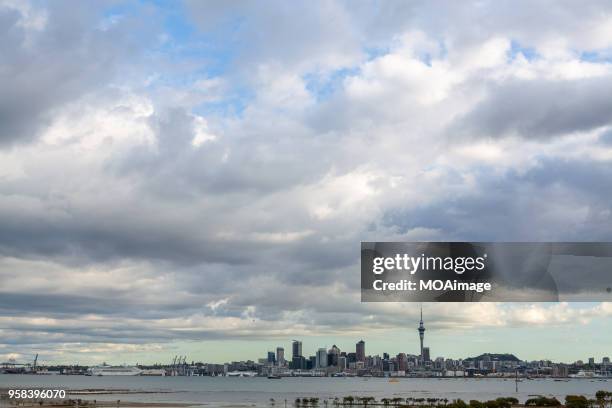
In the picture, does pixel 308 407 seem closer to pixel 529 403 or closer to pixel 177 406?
pixel 177 406

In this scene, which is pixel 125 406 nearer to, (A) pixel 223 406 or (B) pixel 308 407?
(A) pixel 223 406

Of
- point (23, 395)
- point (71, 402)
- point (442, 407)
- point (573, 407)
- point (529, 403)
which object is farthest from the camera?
point (23, 395)

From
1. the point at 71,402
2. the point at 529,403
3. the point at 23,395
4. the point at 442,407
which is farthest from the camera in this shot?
the point at 23,395

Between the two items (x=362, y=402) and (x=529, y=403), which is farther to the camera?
(x=362, y=402)

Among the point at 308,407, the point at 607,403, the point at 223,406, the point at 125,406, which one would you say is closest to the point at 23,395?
the point at 125,406

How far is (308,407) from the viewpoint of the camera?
553 ft

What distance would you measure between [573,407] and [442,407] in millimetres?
30422

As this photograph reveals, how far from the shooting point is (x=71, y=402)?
570 ft

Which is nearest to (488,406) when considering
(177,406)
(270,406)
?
(270,406)

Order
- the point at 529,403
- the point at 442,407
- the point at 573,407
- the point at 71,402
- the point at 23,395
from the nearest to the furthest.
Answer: the point at 442,407
the point at 573,407
the point at 529,403
the point at 71,402
the point at 23,395

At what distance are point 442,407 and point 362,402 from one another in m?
57.3

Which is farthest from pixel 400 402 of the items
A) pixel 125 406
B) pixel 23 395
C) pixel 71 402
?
pixel 23 395

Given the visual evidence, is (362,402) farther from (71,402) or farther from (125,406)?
(71,402)

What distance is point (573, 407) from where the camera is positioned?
145750mm
